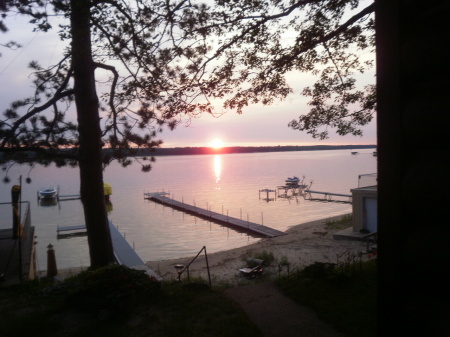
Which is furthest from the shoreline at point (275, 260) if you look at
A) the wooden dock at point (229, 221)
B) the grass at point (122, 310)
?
the wooden dock at point (229, 221)

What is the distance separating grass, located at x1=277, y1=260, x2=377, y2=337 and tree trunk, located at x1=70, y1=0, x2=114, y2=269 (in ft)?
18.1

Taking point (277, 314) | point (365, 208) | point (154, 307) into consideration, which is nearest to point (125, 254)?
point (365, 208)

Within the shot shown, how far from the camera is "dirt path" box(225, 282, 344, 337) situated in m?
6.00

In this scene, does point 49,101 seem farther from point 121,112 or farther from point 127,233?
point 127,233

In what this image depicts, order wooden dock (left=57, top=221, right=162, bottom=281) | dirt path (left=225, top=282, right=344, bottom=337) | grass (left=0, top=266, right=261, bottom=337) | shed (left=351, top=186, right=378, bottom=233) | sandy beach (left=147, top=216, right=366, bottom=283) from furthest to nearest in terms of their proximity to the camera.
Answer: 1. wooden dock (left=57, top=221, right=162, bottom=281)
2. shed (left=351, top=186, right=378, bottom=233)
3. sandy beach (left=147, top=216, right=366, bottom=283)
4. grass (left=0, top=266, right=261, bottom=337)
5. dirt path (left=225, top=282, right=344, bottom=337)

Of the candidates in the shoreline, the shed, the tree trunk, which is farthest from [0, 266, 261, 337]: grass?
the shed

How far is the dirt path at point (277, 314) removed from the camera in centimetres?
600

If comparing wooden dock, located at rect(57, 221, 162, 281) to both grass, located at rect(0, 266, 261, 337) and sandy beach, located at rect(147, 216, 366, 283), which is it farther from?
grass, located at rect(0, 266, 261, 337)

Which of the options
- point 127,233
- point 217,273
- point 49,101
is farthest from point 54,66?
point 127,233

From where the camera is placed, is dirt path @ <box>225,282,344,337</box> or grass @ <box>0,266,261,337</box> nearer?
dirt path @ <box>225,282,344,337</box>

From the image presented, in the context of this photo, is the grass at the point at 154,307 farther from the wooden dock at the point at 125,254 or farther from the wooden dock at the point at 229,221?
the wooden dock at the point at 229,221

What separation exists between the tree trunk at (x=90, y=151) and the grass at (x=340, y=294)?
5.51m

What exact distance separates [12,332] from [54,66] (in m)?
6.69

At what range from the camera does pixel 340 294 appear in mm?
7531
